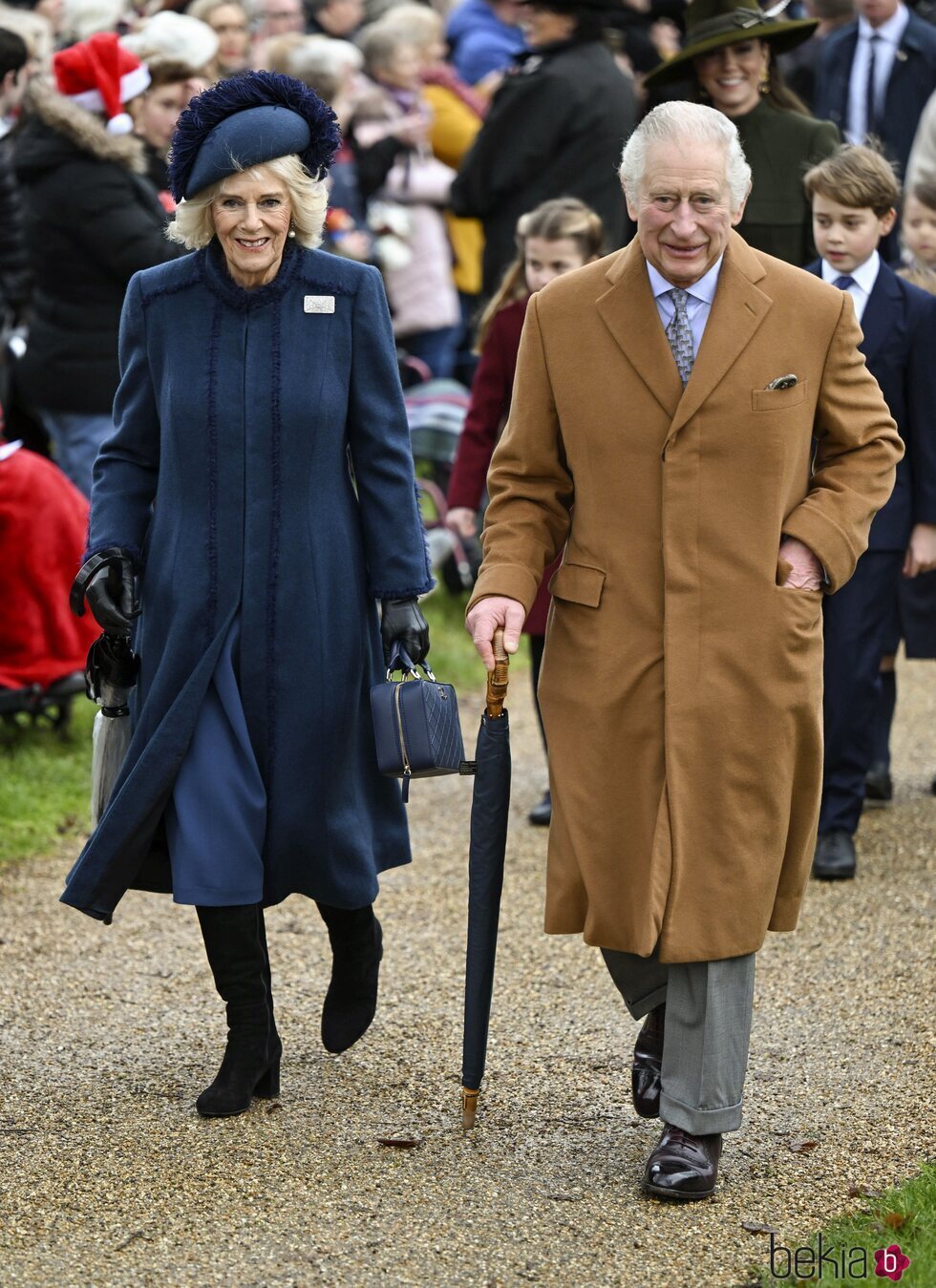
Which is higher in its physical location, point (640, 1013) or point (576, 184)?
point (576, 184)

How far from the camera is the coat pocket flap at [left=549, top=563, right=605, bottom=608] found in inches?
152

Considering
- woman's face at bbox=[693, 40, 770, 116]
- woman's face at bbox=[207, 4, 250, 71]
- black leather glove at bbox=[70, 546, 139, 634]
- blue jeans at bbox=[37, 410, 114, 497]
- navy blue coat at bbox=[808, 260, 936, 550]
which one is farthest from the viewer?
woman's face at bbox=[207, 4, 250, 71]

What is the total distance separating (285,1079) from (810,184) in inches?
118

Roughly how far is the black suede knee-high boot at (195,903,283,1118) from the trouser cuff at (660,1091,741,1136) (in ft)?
2.97

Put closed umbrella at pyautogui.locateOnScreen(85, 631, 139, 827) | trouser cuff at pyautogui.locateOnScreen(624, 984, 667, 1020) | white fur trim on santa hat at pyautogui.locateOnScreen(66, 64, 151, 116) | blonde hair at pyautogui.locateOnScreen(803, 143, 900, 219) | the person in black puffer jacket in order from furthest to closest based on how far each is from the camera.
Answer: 1. white fur trim on santa hat at pyautogui.locateOnScreen(66, 64, 151, 116)
2. the person in black puffer jacket
3. blonde hair at pyautogui.locateOnScreen(803, 143, 900, 219)
4. closed umbrella at pyautogui.locateOnScreen(85, 631, 139, 827)
5. trouser cuff at pyautogui.locateOnScreen(624, 984, 667, 1020)

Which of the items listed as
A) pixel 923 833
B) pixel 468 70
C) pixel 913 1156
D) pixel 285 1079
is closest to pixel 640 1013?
pixel 913 1156

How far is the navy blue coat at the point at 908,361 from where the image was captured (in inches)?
232

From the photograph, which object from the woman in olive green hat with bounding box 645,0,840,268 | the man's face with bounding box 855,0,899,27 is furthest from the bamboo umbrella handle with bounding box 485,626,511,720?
the man's face with bounding box 855,0,899,27

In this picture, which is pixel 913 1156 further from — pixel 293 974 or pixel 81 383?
pixel 81 383

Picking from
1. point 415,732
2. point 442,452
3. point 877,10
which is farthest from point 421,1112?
point 877,10

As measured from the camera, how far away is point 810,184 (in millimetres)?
5852

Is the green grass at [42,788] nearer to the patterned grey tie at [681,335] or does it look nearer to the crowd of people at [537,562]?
the crowd of people at [537,562]

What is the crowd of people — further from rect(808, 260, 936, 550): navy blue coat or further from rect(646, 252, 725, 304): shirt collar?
rect(808, 260, 936, 550): navy blue coat

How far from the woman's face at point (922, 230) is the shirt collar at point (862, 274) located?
2.61ft
